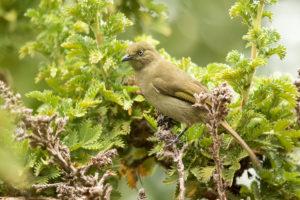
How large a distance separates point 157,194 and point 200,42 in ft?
10.4

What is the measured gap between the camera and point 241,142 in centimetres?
288


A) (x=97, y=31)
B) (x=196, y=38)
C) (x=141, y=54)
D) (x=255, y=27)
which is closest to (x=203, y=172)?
(x=255, y=27)

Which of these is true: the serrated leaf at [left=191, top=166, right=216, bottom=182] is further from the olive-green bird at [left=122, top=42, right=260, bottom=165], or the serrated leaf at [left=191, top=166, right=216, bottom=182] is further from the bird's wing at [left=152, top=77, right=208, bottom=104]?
the bird's wing at [left=152, top=77, right=208, bottom=104]

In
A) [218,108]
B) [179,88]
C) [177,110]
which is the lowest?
[218,108]

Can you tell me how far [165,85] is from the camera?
4035 mm

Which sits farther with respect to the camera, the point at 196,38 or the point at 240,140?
the point at 196,38

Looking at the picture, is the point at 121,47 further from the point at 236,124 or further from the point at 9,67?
the point at 9,67

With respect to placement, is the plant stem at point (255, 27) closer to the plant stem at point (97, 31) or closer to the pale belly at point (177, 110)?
the pale belly at point (177, 110)

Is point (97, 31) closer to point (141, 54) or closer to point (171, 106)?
point (141, 54)

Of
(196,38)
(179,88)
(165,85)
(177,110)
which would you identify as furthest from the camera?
(196,38)

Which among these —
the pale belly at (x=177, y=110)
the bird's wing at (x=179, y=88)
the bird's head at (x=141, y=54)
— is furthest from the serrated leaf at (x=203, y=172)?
the bird's head at (x=141, y=54)

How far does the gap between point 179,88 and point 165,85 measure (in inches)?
8.3

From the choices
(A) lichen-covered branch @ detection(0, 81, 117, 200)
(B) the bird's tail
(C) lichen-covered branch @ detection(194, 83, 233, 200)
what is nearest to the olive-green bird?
(B) the bird's tail

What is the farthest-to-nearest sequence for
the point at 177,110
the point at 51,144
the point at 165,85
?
the point at 165,85 < the point at 177,110 < the point at 51,144
